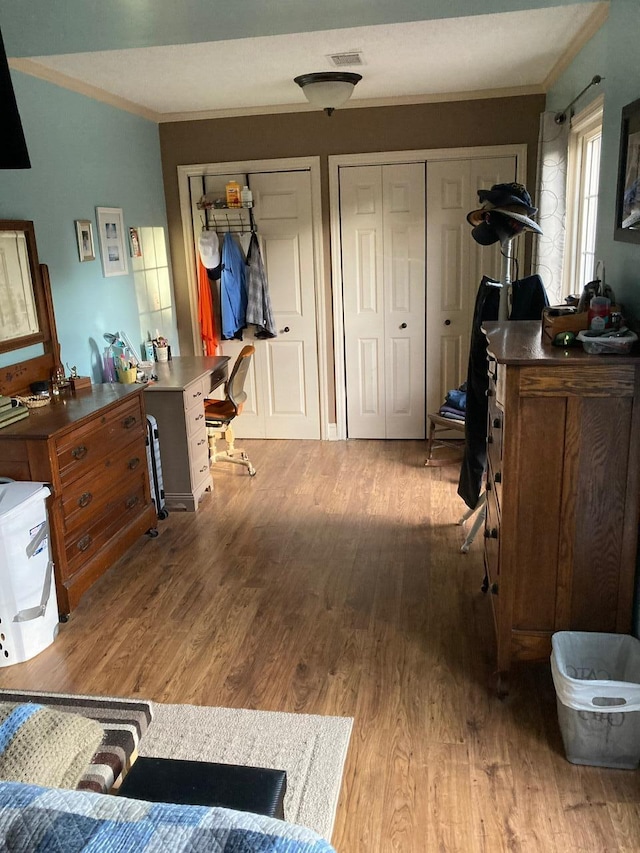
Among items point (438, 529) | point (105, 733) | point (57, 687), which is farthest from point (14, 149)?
point (438, 529)

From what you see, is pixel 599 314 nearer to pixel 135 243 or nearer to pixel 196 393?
pixel 196 393

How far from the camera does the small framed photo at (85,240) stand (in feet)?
13.0

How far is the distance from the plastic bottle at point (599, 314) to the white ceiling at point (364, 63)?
4.64 ft

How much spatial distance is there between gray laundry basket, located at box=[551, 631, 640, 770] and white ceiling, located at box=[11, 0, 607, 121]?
252 cm

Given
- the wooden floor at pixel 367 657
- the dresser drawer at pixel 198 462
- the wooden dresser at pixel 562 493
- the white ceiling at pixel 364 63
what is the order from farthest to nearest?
the dresser drawer at pixel 198 462
the white ceiling at pixel 364 63
the wooden dresser at pixel 562 493
the wooden floor at pixel 367 657

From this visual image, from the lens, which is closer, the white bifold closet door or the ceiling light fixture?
the ceiling light fixture

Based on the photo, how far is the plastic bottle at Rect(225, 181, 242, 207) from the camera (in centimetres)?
507

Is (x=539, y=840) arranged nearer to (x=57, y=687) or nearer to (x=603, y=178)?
(x=57, y=687)

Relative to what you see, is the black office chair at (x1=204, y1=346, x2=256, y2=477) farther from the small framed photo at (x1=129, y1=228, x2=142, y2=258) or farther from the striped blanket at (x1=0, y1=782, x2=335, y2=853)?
the striped blanket at (x1=0, y1=782, x2=335, y2=853)

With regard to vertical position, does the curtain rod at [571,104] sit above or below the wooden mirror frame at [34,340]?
above

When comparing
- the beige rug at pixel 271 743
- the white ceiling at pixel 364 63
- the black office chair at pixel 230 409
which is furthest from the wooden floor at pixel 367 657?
the white ceiling at pixel 364 63

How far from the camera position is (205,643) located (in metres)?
2.82

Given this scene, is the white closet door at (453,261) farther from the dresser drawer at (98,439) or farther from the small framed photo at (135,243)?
the dresser drawer at (98,439)

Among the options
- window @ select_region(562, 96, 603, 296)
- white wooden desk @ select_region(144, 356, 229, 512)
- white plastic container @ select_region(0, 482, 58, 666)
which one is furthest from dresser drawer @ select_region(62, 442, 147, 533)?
window @ select_region(562, 96, 603, 296)
